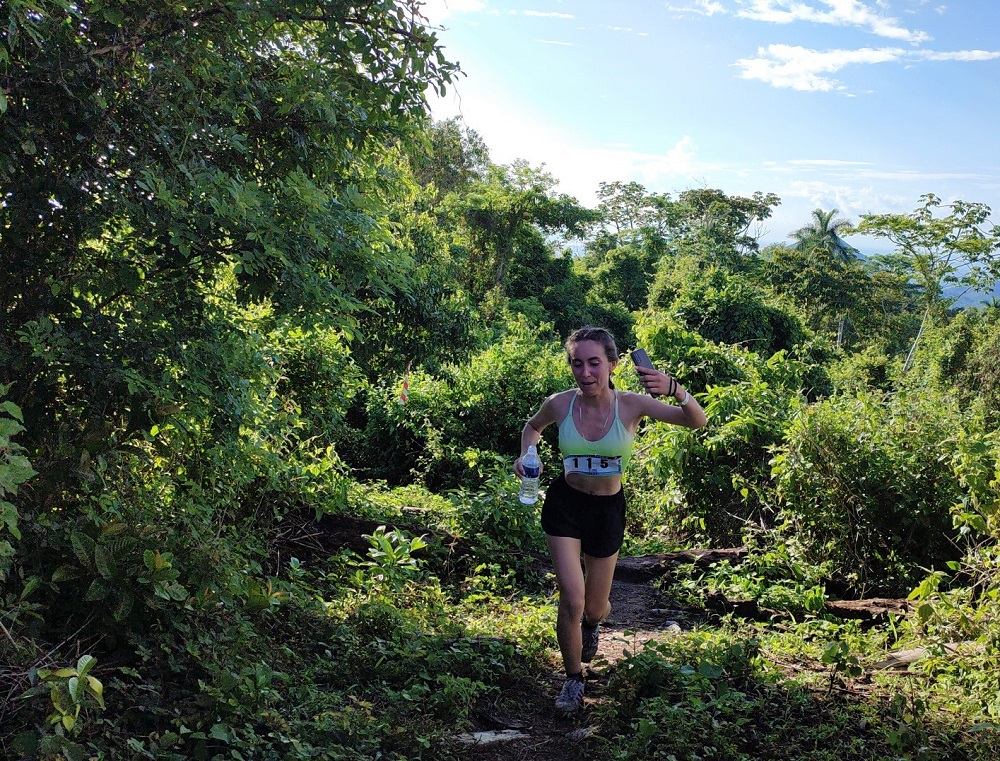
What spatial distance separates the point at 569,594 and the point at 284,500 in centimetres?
347

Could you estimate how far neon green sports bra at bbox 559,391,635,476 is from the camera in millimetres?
4328

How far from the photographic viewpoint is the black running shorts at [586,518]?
436 centimetres

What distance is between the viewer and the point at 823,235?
4584 centimetres

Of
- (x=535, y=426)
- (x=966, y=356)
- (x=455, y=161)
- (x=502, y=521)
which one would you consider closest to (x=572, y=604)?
(x=535, y=426)

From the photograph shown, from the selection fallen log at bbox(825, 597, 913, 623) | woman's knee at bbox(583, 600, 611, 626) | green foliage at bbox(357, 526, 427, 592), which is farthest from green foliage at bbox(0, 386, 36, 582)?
fallen log at bbox(825, 597, 913, 623)

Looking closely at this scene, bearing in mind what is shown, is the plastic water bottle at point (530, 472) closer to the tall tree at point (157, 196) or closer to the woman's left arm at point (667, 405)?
the woman's left arm at point (667, 405)

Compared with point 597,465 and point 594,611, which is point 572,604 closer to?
point 594,611

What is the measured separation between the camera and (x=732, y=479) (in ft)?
28.4

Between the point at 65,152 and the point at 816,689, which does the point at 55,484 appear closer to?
the point at 65,152

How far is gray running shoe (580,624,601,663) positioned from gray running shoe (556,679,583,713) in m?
0.44

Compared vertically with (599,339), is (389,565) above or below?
below

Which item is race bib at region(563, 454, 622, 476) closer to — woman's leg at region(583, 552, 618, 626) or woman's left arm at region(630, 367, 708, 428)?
woman's left arm at region(630, 367, 708, 428)

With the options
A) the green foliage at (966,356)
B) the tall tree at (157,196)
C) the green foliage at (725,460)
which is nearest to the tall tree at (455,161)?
the green foliage at (966,356)

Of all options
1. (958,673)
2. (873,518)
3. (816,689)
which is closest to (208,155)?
(816,689)
